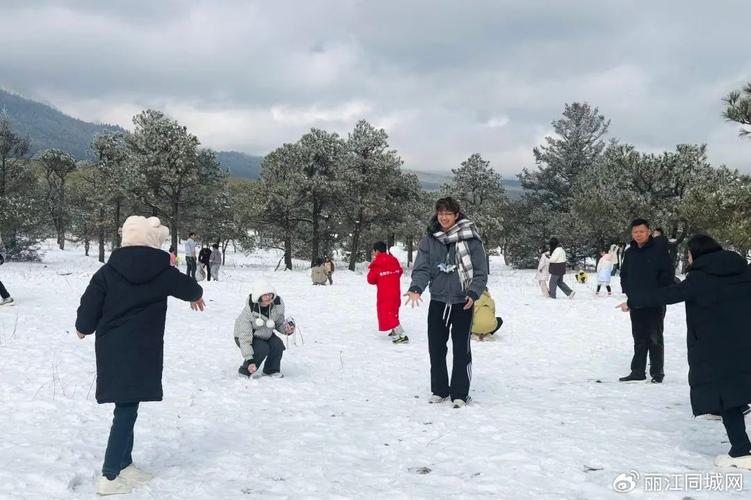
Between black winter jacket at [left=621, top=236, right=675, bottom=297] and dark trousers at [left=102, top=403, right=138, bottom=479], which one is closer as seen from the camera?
dark trousers at [left=102, top=403, right=138, bottom=479]

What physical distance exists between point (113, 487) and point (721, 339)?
4.53 meters

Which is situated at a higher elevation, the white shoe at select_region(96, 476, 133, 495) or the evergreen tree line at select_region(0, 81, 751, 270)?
the evergreen tree line at select_region(0, 81, 751, 270)

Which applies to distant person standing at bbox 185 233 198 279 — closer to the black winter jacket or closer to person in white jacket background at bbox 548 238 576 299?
person in white jacket background at bbox 548 238 576 299

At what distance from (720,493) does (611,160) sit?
33.3m

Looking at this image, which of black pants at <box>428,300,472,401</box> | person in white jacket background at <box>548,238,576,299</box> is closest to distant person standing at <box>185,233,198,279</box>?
person in white jacket background at <box>548,238,576,299</box>

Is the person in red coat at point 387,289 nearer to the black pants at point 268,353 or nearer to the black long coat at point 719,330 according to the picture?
the black pants at point 268,353

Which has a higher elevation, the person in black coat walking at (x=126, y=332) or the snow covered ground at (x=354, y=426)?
the person in black coat walking at (x=126, y=332)

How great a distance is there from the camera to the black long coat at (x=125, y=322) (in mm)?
3756

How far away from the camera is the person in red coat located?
1108cm

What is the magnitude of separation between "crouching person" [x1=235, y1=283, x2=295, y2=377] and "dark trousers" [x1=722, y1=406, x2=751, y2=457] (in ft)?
16.1

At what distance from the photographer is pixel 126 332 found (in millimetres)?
3812

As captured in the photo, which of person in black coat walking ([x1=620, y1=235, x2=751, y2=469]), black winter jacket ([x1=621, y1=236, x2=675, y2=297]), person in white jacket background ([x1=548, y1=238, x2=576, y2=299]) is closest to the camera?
person in black coat walking ([x1=620, y1=235, x2=751, y2=469])

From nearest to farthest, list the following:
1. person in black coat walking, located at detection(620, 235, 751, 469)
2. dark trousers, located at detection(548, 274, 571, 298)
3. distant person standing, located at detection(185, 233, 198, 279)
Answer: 1. person in black coat walking, located at detection(620, 235, 751, 469)
2. dark trousers, located at detection(548, 274, 571, 298)
3. distant person standing, located at detection(185, 233, 198, 279)

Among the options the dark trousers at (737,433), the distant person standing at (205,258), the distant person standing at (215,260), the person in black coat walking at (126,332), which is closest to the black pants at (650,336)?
the dark trousers at (737,433)
